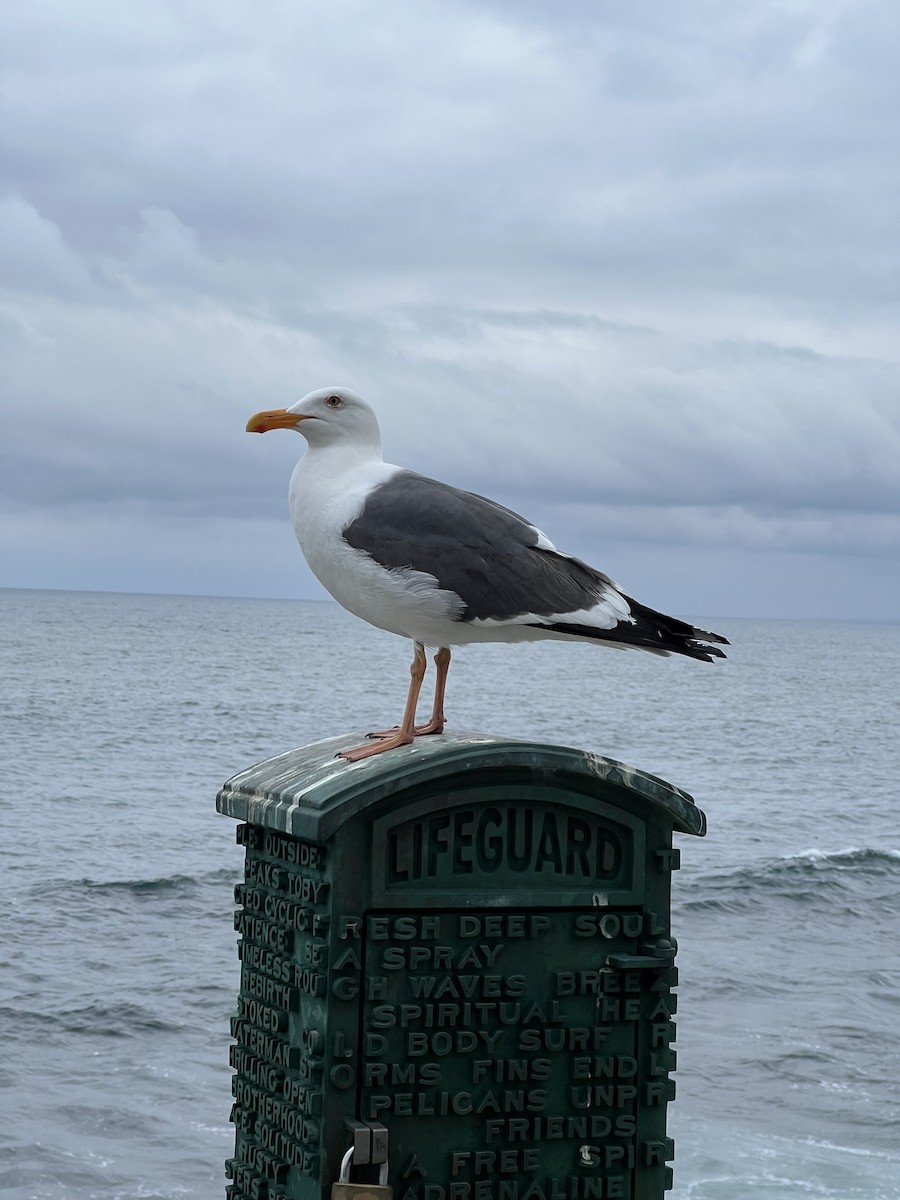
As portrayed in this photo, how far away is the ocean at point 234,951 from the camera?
31.8ft

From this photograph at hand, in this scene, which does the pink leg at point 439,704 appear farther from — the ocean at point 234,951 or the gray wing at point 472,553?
the ocean at point 234,951

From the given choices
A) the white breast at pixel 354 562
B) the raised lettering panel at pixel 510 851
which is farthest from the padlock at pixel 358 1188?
the white breast at pixel 354 562

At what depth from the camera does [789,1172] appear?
9227 millimetres

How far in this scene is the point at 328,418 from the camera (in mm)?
4371

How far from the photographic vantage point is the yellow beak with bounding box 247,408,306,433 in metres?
4.38

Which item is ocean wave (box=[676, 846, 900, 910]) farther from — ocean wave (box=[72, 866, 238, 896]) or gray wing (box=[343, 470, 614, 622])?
gray wing (box=[343, 470, 614, 622])

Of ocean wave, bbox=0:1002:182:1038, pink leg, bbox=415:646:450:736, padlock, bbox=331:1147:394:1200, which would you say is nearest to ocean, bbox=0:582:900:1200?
ocean wave, bbox=0:1002:182:1038

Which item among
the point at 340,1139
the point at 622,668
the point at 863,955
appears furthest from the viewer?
the point at 622,668

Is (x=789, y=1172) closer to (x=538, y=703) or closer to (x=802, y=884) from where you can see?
(x=802, y=884)

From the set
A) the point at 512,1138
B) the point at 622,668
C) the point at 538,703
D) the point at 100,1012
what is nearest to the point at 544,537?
the point at 512,1138

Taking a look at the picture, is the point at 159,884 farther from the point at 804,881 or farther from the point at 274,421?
the point at 274,421

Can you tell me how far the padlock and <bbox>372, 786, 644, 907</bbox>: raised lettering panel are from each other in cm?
60

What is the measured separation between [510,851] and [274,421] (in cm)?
165

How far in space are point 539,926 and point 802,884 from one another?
53.2 ft
